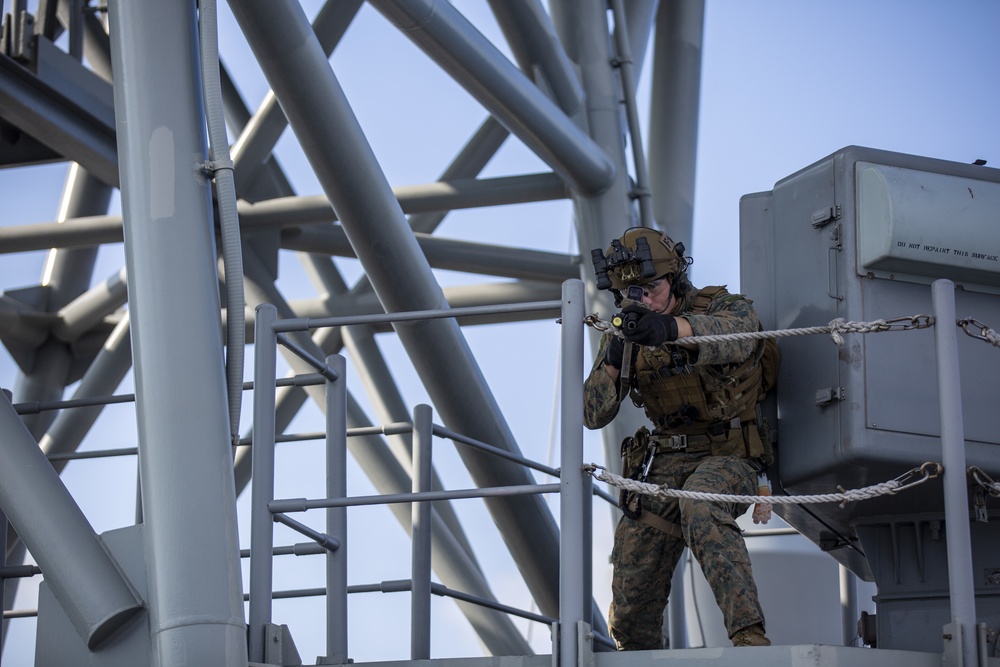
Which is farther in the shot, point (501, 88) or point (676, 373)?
→ point (501, 88)

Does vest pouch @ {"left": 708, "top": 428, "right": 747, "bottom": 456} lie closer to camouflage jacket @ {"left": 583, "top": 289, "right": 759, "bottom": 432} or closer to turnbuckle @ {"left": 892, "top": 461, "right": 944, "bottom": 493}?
camouflage jacket @ {"left": 583, "top": 289, "right": 759, "bottom": 432}

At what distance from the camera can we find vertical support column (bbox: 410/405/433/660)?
20.2 ft

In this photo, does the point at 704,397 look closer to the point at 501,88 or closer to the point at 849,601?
the point at 849,601

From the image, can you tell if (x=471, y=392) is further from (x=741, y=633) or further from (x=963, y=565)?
(x=963, y=565)

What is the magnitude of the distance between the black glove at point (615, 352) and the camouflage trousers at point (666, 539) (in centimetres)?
48

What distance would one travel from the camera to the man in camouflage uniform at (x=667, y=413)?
216 inches

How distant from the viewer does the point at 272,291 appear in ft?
36.2

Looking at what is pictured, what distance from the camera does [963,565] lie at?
4695 millimetres

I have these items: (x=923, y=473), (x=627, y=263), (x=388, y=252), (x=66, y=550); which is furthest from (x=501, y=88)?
(x=66, y=550)

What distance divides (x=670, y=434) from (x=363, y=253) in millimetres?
2118

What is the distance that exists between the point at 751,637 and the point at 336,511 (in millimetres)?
1839

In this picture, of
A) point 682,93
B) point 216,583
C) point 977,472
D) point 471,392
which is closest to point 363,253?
point 471,392

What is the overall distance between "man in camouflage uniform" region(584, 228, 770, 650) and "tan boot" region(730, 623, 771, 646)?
37 centimetres

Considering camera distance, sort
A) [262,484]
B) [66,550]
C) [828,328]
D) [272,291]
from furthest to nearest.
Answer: [272,291]
[262,484]
[828,328]
[66,550]
